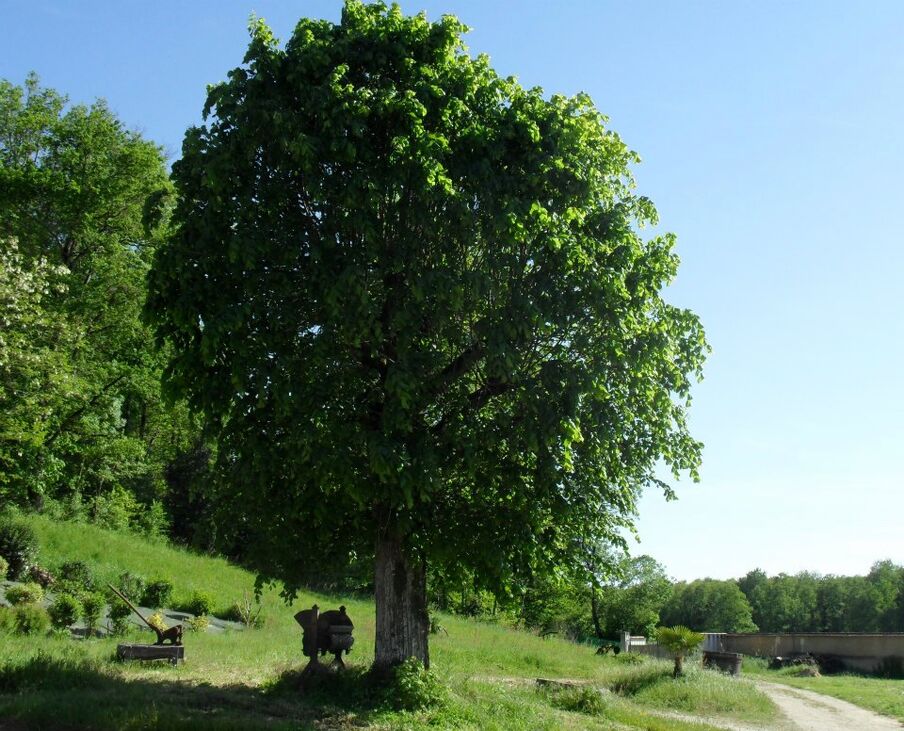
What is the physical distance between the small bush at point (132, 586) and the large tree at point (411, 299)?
12555mm

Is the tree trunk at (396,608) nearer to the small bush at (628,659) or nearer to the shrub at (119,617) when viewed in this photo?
the shrub at (119,617)

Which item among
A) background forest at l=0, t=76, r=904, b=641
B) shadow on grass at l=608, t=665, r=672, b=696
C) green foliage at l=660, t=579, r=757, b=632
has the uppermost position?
background forest at l=0, t=76, r=904, b=641

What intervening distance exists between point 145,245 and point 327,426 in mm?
21847

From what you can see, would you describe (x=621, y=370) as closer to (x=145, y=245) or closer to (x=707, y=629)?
(x=145, y=245)

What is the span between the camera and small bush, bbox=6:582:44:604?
1784 centimetres

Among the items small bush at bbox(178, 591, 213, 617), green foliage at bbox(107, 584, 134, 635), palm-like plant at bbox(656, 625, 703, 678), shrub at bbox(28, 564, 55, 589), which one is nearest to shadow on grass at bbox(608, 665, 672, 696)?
palm-like plant at bbox(656, 625, 703, 678)

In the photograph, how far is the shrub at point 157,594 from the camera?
2450 cm

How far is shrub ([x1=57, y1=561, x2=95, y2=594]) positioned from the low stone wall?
31828 mm

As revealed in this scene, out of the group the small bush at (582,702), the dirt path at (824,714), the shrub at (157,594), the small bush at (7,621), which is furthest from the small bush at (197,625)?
the dirt path at (824,714)

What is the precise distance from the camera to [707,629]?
92.9 m

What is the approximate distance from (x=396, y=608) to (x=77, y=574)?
1395 cm

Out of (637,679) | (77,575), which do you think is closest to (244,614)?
(77,575)

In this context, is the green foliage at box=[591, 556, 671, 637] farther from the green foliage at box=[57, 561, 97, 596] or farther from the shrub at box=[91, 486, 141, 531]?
the green foliage at box=[57, 561, 97, 596]

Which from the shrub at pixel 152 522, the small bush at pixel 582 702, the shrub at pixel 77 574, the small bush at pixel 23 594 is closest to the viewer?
the small bush at pixel 582 702
